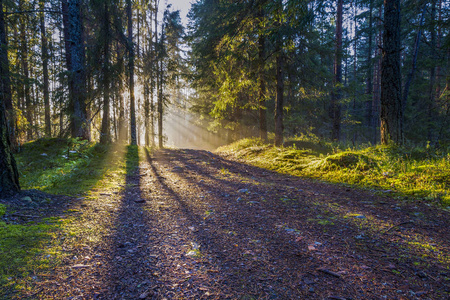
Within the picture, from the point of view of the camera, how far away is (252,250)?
2.60 m

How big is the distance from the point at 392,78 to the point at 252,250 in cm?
728

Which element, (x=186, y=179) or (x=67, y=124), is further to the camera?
(x=67, y=124)

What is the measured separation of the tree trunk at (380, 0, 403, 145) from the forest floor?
3.53 meters

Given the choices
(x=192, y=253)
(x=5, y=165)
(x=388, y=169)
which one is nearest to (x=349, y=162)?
(x=388, y=169)

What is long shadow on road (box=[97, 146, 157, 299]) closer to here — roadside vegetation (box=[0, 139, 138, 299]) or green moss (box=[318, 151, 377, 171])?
roadside vegetation (box=[0, 139, 138, 299])

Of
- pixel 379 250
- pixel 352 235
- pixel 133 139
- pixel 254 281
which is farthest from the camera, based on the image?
pixel 133 139

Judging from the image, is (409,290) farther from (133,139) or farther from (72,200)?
(133,139)

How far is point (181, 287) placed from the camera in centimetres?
192

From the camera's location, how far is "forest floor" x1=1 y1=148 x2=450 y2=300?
1872 millimetres

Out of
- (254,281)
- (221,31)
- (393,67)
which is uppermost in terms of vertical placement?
(221,31)

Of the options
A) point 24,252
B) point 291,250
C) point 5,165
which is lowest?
point 291,250

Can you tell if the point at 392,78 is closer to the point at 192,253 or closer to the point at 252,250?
the point at 252,250

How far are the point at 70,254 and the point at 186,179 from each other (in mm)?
4692

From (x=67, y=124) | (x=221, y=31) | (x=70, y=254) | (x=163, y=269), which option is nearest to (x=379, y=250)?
(x=163, y=269)
